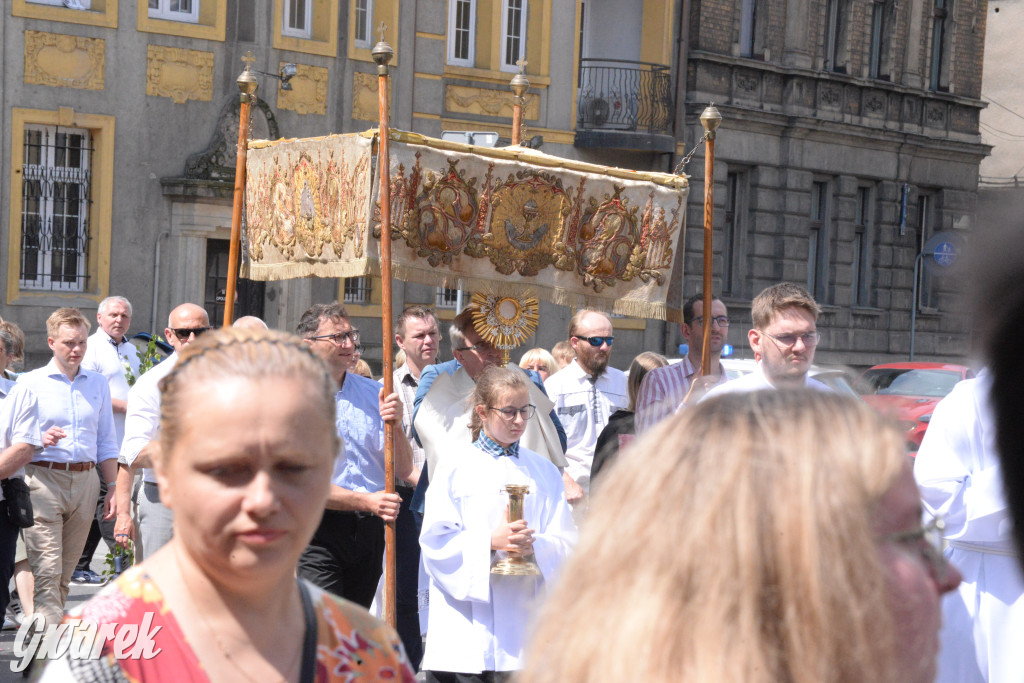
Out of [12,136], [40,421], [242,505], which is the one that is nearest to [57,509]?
[40,421]

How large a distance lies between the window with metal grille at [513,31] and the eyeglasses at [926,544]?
20.4 metres

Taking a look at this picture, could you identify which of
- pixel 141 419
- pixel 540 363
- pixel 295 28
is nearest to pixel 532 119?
pixel 295 28

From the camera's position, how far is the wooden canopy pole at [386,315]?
19.6ft

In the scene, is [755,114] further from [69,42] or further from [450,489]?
[450,489]

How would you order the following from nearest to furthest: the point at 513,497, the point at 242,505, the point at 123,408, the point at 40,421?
the point at 242,505, the point at 513,497, the point at 40,421, the point at 123,408

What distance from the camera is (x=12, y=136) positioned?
16.5 meters

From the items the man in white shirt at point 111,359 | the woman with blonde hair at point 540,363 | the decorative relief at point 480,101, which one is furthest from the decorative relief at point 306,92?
the woman with blonde hair at point 540,363

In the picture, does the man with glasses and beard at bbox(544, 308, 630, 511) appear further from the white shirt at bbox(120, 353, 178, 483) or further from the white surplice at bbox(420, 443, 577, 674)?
the white surplice at bbox(420, 443, 577, 674)

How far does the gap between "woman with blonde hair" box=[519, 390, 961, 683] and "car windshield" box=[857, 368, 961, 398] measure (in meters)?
15.9

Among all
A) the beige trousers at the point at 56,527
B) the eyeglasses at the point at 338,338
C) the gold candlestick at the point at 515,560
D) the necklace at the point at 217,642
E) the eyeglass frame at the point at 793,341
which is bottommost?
the beige trousers at the point at 56,527

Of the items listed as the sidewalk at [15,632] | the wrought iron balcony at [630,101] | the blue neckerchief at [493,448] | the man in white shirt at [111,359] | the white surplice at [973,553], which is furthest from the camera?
the wrought iron balcony at [630,101]

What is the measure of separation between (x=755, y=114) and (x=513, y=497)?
2046 centimetres

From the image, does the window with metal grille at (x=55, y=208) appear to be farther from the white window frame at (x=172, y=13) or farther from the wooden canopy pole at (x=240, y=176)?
the wooden canopy pole at (x=240, y=176)

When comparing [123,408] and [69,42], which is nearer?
[123,408]
